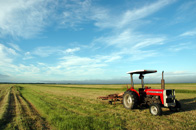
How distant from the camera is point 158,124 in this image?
18.9 feet

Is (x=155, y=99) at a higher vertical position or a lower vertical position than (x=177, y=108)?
higher

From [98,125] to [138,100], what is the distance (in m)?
4.16

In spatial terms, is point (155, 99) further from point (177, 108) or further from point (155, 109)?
point (177, 108)

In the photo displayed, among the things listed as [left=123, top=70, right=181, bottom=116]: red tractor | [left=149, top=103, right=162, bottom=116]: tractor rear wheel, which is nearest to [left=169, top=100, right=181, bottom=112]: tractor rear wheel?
[left=123, top=70, right=181, bottom=116]: red tractor

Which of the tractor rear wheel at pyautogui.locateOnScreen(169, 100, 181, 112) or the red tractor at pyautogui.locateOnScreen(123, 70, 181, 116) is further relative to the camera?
the tractor rear wheel at pyautogui.locateOnScreen(169, 100, 181, 112)

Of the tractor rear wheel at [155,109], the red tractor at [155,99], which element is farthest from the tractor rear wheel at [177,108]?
the tractor rear wheel at [155,109]

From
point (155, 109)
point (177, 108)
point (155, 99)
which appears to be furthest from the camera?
point (177, 108)

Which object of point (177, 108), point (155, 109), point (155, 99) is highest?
point (155, 99)

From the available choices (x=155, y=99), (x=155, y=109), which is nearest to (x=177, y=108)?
(x=155, y=99)

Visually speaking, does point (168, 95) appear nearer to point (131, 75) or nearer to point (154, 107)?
Result: point (154, 107)

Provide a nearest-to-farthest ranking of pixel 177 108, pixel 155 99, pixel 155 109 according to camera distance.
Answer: pixel 155 109
pixel 155 99
pixel 177 108

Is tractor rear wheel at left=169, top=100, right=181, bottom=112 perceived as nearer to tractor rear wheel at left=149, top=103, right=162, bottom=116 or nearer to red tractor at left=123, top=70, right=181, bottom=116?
red tractor at left=123, top=70, right=181, bottom=116

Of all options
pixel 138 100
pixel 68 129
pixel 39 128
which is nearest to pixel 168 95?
pixel 138 100

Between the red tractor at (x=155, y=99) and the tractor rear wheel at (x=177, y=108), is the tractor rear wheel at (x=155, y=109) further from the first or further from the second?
the tractor rear wheel at (x=177, y=108)
